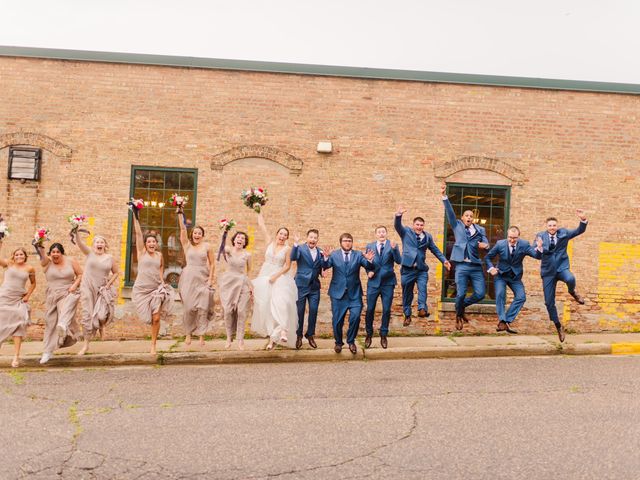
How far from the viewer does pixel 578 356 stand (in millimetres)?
9516

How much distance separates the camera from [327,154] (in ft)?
37.6

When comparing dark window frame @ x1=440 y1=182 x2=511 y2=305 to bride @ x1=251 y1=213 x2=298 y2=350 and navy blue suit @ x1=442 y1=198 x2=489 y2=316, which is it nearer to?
navy blue suit @ x1=442 y1=198 x2=489 y2=316

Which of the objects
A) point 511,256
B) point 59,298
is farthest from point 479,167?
point 59,298

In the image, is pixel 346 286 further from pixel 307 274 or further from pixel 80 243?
pixel 80 243

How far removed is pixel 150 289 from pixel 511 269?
5.85m

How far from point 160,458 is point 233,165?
7.26m

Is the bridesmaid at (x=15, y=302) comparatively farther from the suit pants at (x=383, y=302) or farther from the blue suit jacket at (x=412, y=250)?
the blue suit jacket at (x=412, y=250)

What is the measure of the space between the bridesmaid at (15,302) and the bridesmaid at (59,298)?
29 centimetres

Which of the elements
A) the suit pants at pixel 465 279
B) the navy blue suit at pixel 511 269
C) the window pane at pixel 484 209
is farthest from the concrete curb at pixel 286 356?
the window pane at pixel 484 209

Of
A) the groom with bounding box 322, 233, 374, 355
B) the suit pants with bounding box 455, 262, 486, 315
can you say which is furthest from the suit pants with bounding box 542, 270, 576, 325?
the groom with bounding box 322, 233, 374, 355

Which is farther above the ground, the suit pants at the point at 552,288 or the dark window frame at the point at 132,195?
the dark window frame at the point at 132,195

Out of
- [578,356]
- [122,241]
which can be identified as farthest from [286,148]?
[578,356]

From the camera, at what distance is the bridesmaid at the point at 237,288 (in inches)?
368

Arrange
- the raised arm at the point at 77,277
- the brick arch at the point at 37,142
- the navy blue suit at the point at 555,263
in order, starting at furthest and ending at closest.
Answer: the brick arch at the point at 37,142
the navy blue suit at the point at 555,263
the raised arm at the point at 77,277
